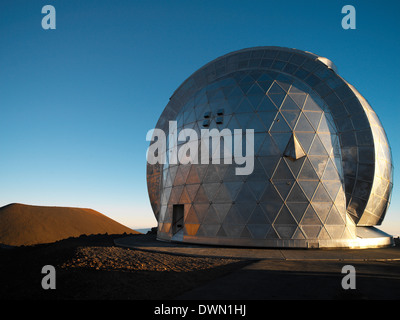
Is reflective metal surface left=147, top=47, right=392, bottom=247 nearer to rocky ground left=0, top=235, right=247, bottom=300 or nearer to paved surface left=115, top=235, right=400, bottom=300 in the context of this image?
paved surface left=115, top=235, right=400, bottom=300

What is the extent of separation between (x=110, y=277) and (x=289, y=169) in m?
10.1

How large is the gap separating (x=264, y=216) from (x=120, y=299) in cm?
936

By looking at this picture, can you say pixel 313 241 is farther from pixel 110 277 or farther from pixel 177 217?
pixel 110 277

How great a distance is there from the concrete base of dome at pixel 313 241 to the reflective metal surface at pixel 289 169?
0.05m

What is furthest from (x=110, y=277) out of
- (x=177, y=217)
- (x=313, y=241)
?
(x=313, y=241)

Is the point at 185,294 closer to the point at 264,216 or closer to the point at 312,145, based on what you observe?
the point at 264,216

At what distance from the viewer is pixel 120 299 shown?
4953 mm

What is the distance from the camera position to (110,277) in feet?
20.7

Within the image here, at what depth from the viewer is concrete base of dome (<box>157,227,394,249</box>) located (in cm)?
1234

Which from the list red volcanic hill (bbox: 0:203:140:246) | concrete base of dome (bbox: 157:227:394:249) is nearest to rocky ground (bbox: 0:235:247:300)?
concrete base of dome (bbox: 157:227:394:249)

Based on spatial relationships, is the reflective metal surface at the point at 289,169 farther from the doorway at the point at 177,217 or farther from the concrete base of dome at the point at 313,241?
the doorway at the point at 177,217

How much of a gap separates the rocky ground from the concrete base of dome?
3750 millimetres
